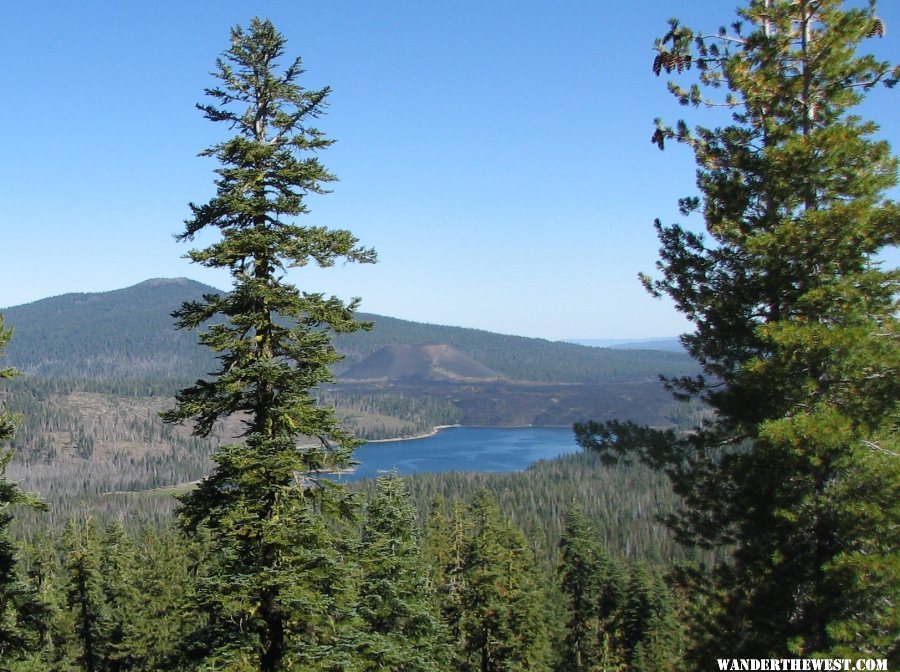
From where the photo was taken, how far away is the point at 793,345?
36.5 ft

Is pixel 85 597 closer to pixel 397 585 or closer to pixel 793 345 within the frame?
pixel 397 585

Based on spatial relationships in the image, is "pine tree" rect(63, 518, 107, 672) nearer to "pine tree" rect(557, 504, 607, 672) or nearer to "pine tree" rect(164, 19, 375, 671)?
"pine tree" rect(557, 504, 607, 672)

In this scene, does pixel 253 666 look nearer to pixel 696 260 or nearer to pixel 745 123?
pixel 696 260

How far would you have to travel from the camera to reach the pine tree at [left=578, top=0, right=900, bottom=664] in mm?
10703

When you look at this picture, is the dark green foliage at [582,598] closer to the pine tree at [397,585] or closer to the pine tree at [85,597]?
the pine tree at [397,585]

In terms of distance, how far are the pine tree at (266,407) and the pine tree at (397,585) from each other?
9.69m

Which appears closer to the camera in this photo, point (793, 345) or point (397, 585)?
point (793, 345)

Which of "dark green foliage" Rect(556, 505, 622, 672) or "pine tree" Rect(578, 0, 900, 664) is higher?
"pine tree" Rect(578, 0, 900, 664)

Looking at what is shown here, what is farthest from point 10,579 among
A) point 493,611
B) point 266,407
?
point 493,611

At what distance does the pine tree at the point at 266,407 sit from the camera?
39.8 feet

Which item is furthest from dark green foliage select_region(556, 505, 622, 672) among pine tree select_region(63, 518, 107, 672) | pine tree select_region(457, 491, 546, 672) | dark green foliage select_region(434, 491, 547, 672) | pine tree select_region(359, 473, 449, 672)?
pine tree select_region(63, 518, 107, 672)

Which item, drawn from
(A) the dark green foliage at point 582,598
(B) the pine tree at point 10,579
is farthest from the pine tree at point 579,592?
(B) the pine tree at point 10,579

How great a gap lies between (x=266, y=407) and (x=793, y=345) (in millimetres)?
9072

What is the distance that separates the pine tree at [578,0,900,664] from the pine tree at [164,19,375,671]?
6270 mm
